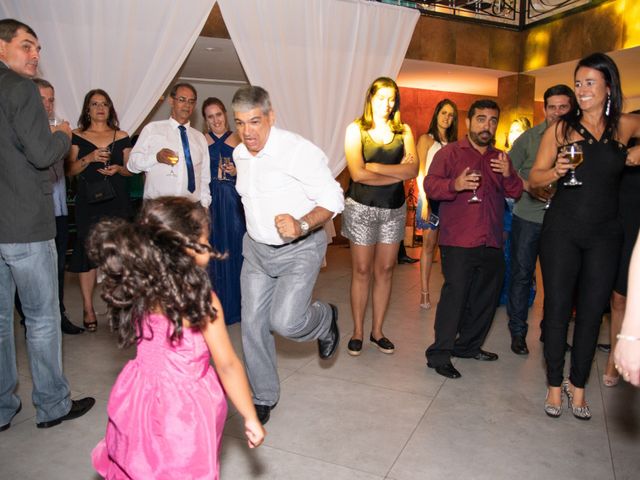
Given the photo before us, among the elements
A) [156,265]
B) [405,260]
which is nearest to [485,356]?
[156,265]

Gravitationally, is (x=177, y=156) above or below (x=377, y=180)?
above

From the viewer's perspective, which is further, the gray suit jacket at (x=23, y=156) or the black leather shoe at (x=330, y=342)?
the black leather shoe at (x=330, y=342)

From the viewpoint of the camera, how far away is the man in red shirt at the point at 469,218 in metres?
3.33

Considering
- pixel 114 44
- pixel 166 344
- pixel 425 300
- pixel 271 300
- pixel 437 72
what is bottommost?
pixel 425 300

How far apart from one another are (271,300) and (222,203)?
1718 millimetres

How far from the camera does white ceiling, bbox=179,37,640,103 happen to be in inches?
262

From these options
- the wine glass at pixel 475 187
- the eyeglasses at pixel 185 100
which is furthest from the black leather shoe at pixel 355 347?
the eyeglasses at pixel 185 100

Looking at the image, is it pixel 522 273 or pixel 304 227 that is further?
pixel 522 273

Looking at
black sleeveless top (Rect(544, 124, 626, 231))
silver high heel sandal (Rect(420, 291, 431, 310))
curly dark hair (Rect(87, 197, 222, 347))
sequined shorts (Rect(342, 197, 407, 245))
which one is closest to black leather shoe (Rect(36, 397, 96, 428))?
curly dark hair (Rect(87, 197, 222, 347))

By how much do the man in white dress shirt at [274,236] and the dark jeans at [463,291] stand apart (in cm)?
97

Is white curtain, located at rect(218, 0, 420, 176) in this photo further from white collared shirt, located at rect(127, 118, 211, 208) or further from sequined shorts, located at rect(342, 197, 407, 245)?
sequined shorts, located at rect(342, 197, 407, 245)

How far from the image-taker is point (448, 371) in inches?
137

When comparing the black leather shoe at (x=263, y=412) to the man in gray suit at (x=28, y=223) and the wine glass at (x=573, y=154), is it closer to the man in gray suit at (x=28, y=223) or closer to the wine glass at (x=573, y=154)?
the man in gray suit at (x=28, y=223)

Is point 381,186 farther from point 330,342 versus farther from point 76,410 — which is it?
point 76,410
